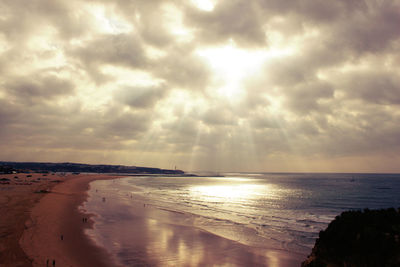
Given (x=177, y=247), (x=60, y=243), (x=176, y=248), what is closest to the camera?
(x=60, y=243)

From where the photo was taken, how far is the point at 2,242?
71.2ft

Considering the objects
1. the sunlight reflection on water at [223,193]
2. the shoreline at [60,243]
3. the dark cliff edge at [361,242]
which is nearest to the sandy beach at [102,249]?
the shoreline at [60,243]

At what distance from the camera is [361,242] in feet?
43.2

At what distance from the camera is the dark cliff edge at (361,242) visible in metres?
12.4

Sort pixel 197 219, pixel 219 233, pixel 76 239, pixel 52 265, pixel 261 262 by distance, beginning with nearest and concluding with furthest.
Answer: pixel 52 265, pixel 261 262, pixel 76 239, pixel 219 233, pixel 197 219

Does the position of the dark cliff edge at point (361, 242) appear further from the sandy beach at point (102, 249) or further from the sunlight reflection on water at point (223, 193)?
the sunlight reflection on water at point (223, 193)

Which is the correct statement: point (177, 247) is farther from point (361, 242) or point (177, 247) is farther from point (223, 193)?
point (223, 193)

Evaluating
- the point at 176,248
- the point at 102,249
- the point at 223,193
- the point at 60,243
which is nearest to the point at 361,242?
the point at 176,248

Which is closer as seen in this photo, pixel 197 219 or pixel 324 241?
pixel 324 241

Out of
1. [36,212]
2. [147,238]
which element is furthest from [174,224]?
[36,212]

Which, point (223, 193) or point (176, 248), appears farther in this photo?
point (223, 193)

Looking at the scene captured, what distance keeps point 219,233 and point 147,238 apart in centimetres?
939

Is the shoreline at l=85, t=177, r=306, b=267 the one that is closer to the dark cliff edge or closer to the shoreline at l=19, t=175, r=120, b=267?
the shoreline at l=19, t=175, r=120, b=267

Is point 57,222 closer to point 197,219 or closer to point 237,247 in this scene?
point 197,219
